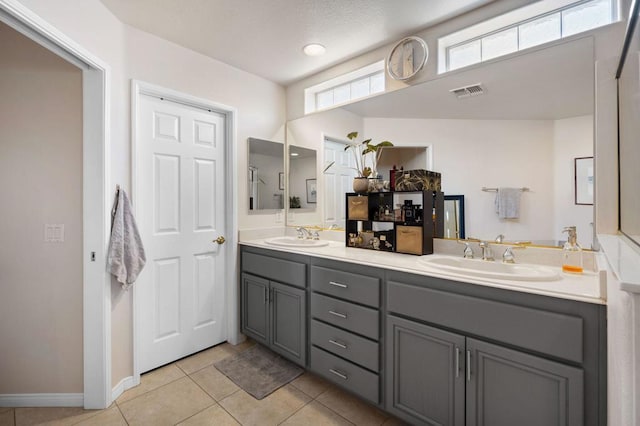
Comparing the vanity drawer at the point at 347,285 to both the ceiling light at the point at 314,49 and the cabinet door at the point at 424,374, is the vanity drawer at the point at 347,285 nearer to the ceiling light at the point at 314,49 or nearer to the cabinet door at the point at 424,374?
the cabinet door at the point at 424,374

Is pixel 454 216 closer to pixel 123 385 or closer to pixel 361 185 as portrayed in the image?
pixel 361 185

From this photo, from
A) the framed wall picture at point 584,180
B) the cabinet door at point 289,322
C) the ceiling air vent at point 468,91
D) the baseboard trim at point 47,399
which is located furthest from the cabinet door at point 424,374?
the baseboard trim at point 47,399

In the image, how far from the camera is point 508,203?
1.78 meters

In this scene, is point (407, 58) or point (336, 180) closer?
point (407, 58)

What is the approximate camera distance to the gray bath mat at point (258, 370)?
6.86 ft

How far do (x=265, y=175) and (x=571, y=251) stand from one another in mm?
2372

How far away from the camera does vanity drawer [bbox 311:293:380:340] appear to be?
5.72 ft

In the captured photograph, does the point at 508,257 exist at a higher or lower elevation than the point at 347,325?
higher

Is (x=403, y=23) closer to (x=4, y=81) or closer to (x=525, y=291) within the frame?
(x=525, y=291)

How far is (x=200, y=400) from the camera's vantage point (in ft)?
6.42

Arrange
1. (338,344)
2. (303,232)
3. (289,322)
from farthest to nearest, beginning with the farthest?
(303,232), (289,322), (338,344)

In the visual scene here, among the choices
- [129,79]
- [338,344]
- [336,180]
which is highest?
[129,79]

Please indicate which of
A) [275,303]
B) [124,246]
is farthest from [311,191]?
[124,246]

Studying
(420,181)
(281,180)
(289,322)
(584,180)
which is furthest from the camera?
(281,180)
